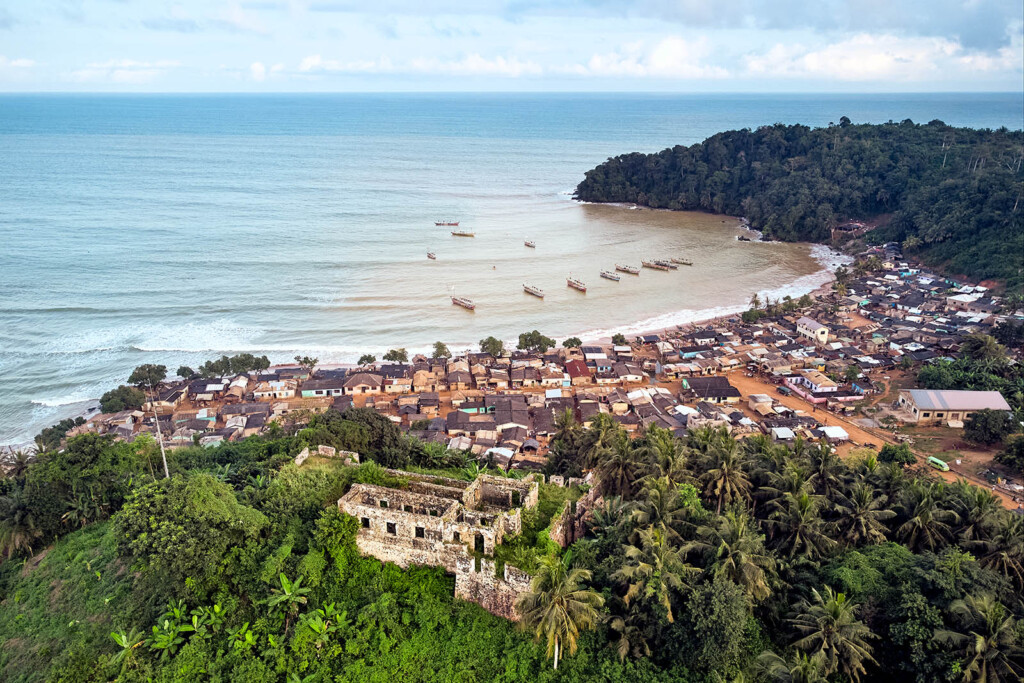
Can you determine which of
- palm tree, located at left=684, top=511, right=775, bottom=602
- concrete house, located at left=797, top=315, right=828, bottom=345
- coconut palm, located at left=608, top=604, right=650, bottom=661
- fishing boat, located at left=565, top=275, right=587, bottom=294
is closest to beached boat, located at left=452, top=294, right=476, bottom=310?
fishing boat, located at left=565, top=275, right=587, bottom=294

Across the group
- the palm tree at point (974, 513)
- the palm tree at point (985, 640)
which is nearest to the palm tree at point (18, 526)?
the palm tree at point (985, 640)

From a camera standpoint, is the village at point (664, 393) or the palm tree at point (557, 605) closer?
the palm tree at point (557, 605)

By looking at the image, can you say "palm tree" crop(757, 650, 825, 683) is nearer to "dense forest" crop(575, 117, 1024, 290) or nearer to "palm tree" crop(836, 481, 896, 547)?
"palm tree" crop(836, 481, 896, 547)

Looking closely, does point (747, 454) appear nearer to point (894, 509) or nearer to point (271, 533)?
point (894, 509)

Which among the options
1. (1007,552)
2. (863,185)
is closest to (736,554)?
(1007,552)

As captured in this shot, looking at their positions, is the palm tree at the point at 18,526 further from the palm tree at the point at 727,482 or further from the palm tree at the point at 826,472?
the palm tree at the point at 826,472

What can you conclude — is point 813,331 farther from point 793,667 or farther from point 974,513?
point 793,667
